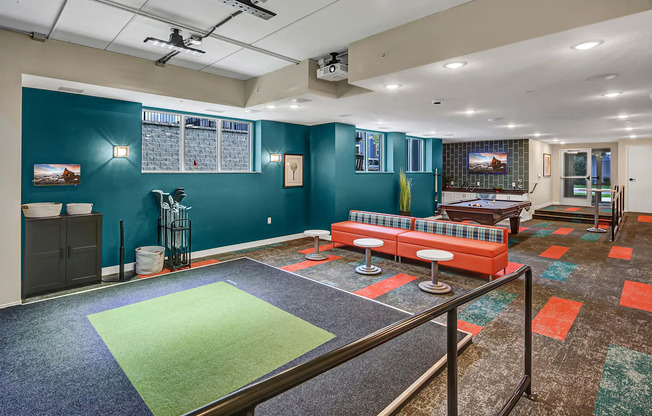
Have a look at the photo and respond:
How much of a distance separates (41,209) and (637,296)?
24.6 ft

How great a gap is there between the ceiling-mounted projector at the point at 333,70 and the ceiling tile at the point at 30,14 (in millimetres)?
2836

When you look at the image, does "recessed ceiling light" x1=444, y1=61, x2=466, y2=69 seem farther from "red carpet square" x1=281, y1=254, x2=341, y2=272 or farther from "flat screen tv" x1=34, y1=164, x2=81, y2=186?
"flat screen tv" x1=34, y1=164, x2=81, y2=186

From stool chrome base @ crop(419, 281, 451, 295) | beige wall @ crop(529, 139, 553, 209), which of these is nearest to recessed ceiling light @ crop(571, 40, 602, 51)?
stool chrome base @ crop(419, 281, 451, 295)

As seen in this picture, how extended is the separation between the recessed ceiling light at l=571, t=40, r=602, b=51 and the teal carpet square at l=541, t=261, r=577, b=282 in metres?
3.22

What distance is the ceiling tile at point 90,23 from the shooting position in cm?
338

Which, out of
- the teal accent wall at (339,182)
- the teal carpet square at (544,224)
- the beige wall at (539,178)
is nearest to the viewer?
the teal accent wall at (339,182)

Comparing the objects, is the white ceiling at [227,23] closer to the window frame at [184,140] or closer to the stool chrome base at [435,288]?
the window frame at [184,140]

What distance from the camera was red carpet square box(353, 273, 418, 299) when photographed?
441 cm

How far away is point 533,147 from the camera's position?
11.4 m

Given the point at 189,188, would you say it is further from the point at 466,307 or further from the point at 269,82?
the point at 466,307

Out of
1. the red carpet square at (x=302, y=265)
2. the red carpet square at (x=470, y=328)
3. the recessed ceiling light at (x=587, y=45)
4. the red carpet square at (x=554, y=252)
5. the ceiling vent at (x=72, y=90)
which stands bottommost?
the red carpet square at (x=470, y=328)

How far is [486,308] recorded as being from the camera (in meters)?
3.89

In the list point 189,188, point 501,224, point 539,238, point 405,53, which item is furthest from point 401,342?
point 501,224

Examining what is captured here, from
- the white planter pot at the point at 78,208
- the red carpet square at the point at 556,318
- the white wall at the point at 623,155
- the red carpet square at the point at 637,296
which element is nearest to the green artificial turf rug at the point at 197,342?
the white planter pot at the point at 78,208
